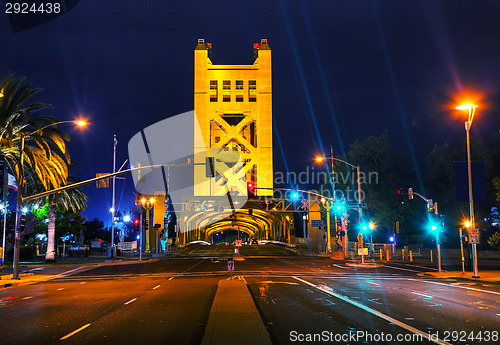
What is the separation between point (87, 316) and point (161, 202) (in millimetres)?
67745

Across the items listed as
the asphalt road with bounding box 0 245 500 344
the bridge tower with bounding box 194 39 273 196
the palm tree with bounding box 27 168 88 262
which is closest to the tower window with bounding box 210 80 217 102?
the bridge tower with bounding box 194 39 273 196

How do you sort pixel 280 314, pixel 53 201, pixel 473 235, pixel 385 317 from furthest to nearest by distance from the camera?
pixel 53 201 < pixel 473 235 < pixel 280 314 < pixel 385 317

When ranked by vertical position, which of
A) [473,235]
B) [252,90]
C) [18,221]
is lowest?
[473,235]

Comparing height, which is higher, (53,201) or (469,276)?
(53,201)

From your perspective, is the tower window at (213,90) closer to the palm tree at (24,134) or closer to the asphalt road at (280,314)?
the palm tree at (24,134)

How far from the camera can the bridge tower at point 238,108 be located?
435 ft

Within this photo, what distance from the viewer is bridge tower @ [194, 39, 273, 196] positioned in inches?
5217

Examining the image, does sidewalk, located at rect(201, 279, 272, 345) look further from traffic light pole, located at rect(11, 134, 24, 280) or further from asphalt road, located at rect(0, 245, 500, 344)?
traffic light pole, located at rect(11, 134, 24, 280)

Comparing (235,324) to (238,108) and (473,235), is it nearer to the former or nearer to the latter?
(473,235)

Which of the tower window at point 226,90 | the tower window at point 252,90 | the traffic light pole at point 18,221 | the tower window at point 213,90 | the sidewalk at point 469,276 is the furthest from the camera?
the tower window at point 213,90

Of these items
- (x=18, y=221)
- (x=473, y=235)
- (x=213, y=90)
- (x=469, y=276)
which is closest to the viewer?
(x=469, y=276)

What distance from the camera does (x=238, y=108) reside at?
141250 mm

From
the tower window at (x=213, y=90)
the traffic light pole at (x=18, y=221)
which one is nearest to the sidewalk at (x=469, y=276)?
the traffic light pole at (x=18, y=221)

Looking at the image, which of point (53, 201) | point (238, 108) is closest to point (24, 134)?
point (53, 201)
